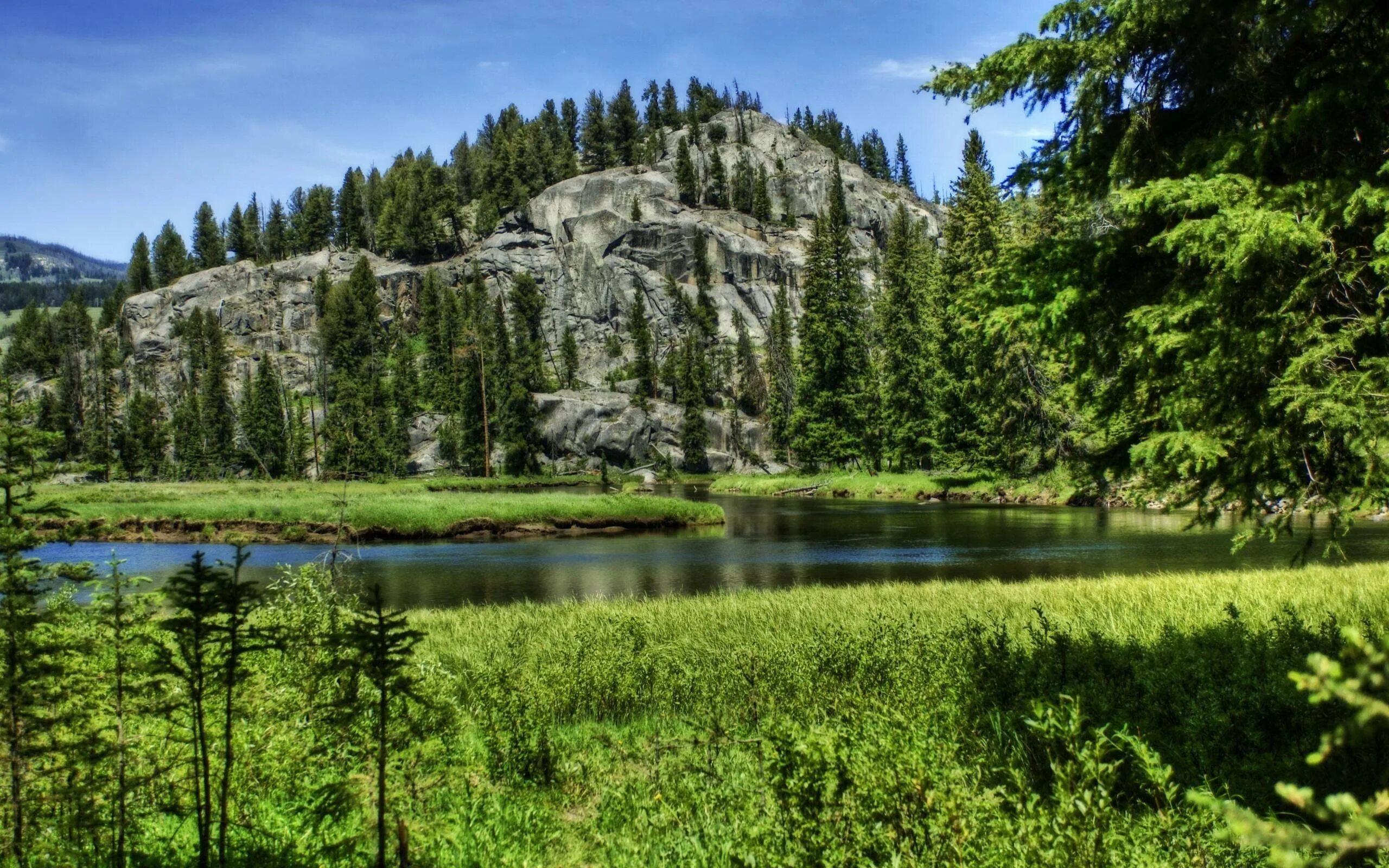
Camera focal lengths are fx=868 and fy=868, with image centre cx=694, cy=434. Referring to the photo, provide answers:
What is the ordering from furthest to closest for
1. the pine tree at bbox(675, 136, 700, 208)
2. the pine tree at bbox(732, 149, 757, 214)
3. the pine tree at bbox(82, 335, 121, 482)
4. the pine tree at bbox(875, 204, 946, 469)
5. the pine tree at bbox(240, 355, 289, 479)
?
the pine tree at bbox(732, 149, 757, 214), the pine tree at bbox(675, 136, 700, 208), the pine tree at bbox(82, 335, 121, 482), the pine tree at bbox(240, 355, 289, 479), the pine tree at bbox(875, 204, 946, 469)

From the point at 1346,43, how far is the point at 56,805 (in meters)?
10.7

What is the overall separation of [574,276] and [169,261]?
71469 mm

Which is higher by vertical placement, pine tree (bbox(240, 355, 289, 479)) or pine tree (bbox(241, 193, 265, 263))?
pine tree (bbox(241, 193, 265, 263))

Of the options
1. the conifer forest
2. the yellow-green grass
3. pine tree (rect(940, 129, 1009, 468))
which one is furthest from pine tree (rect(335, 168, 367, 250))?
the yellow-green grass

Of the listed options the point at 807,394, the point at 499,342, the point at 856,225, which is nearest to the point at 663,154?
the point at 856,225

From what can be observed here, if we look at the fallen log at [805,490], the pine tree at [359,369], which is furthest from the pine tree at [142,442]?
the fallen log at [805,490]

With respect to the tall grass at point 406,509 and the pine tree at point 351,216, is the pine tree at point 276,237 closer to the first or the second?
the pine tree at point 351,216

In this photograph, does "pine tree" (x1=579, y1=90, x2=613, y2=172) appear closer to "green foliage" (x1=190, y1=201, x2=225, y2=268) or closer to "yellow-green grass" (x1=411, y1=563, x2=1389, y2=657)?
"green foliage" (x1=190, y1=201, x2=225, y2=268)

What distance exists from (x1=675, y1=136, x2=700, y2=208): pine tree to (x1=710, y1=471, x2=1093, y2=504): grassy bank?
231ft

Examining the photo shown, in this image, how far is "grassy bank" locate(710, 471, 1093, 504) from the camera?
166 ft

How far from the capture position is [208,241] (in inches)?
5640

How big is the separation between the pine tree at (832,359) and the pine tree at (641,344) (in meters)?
28.1

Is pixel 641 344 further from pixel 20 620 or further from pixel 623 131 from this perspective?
pixel 20 620

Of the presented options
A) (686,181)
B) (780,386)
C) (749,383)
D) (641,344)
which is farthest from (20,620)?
(686,181)
